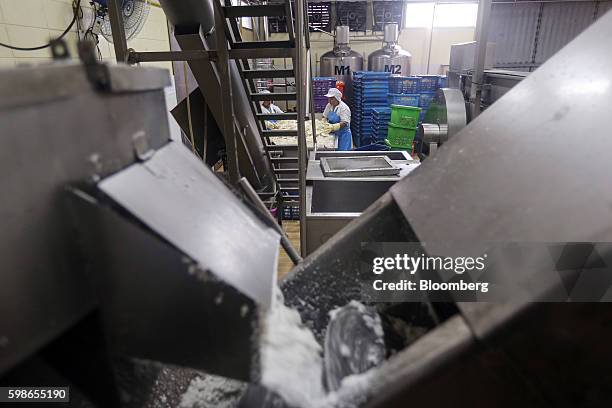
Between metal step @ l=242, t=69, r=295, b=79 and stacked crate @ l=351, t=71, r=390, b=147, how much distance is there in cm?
343

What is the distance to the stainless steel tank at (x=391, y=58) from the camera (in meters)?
7.14

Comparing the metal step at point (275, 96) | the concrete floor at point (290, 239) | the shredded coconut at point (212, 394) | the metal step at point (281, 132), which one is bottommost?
the concrete floor at point (290, 239)

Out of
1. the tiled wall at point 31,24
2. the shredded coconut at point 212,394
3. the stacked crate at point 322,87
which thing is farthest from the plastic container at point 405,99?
the shredded coconut at point 212,394

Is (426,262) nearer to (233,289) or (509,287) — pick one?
(509,287)

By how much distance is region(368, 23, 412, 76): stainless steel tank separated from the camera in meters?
7.14

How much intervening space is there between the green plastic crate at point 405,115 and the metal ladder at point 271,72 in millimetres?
1942

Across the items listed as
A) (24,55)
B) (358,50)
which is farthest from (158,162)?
(358,50)

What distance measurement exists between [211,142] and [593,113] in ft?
9.79

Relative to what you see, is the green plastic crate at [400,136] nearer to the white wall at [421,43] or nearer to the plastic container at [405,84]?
the plastic container at [405,84]

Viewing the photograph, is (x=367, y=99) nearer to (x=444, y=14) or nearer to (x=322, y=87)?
(x=322, y=87)

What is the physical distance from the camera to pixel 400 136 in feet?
17.2

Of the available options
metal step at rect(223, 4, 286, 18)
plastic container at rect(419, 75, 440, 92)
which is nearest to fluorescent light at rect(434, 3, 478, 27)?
plastic container at rect(419, 75, 440, 92)

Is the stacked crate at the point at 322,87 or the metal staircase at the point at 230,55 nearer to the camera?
the metal staircase at the point at 230,55

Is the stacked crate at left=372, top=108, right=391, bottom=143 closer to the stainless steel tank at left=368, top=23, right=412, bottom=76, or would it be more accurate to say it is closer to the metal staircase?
the stainless steel tank at left=368, top=23, right=412, bottom=76
